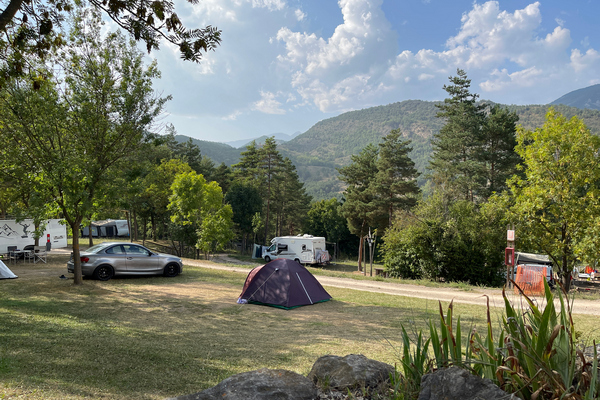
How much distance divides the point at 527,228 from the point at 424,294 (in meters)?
5.69

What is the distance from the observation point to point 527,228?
620 inches

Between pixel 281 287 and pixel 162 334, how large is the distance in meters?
4.24

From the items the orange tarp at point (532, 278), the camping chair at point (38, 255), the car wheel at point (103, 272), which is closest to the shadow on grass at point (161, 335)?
the car wheel at point (103, 272)

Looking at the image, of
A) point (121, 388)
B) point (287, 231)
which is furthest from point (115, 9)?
point (287, 231)

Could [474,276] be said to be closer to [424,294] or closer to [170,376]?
[424,294]

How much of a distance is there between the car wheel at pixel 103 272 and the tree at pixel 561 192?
16.7m

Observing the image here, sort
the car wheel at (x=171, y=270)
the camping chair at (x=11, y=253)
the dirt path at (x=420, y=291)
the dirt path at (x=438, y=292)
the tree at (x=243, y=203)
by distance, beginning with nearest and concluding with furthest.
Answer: the dirt path at (x=438, y=292) → the dirt path at (x=420, y=291) → the car wheel at (x=171, y=270) → the camping chair at (x=11, y=253) → the tree at (x=243, y=203)

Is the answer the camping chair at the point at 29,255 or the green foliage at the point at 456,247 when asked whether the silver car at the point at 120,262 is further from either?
the green foliage at the point at 456,247

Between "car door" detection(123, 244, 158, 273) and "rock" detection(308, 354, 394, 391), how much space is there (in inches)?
513

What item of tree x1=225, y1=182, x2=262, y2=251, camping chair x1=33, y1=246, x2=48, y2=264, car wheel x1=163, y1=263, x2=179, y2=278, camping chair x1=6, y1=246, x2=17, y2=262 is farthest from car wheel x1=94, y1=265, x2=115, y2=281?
tree x1=225, y1=182, x2=262, y2=251

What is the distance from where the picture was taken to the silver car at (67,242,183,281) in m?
13.7

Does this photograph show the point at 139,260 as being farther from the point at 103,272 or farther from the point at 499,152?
the point at 499,152

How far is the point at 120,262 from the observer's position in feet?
46.9

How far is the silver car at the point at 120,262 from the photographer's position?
13.7 m
